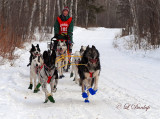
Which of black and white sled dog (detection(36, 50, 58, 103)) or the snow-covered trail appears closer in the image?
the snow-covered trail

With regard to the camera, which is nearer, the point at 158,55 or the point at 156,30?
the point at 158,55

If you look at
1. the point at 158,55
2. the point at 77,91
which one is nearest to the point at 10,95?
the point at 77,91

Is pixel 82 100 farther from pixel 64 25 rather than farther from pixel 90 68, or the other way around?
pixel 64 25

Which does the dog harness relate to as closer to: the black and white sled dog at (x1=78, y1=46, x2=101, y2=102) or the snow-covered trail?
the snow-covered trail

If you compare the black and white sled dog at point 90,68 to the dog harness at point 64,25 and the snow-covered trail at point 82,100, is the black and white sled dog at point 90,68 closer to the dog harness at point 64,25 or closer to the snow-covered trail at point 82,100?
the snow-covered trail at point 82,100

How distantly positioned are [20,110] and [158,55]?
782cm

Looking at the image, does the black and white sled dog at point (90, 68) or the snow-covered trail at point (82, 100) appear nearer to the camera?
the snow-covered trail at point (82, 100)

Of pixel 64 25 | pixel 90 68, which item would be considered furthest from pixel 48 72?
pixel 64 25

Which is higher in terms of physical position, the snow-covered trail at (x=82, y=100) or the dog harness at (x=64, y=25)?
the dog harness at (x=64, y=25)

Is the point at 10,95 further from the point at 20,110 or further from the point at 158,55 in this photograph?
the point at 158,55

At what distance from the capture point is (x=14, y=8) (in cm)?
1016

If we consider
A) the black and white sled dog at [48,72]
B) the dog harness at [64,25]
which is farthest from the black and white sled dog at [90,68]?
the dog harness at [64,25]

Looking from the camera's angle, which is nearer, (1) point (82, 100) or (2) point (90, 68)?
(2) point (90, 68)

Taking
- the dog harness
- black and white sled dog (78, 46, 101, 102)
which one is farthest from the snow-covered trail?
the dog harness
